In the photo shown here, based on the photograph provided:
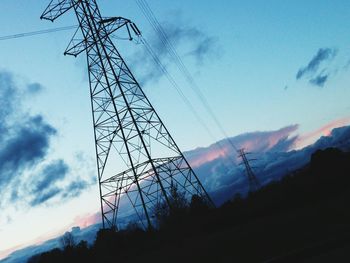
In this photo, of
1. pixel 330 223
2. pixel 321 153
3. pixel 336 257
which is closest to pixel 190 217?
pixel 330 223

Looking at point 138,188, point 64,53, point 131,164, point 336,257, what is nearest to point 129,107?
point 131,164

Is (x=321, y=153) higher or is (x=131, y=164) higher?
(x=131, y=164)

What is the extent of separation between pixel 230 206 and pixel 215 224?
1615mm

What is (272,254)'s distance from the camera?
8.94 meters

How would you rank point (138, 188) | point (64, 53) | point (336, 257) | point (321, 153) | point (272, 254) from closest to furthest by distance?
point (336, 257), point (272, 254), point (138, 188), point (64, 53), point (321, 153)

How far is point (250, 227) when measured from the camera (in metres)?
14.0

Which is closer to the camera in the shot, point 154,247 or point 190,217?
point 154,247

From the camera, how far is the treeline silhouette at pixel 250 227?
33.7 ft

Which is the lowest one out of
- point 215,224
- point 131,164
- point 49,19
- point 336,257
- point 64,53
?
point 336,257

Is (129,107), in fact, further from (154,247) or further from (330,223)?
(330,223)

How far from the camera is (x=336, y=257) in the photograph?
6750 mm

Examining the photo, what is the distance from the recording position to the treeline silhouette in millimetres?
10281

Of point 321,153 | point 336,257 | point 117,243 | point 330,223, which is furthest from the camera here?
point 321,153

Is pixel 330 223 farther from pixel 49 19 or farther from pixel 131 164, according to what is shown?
pixel 49 19
